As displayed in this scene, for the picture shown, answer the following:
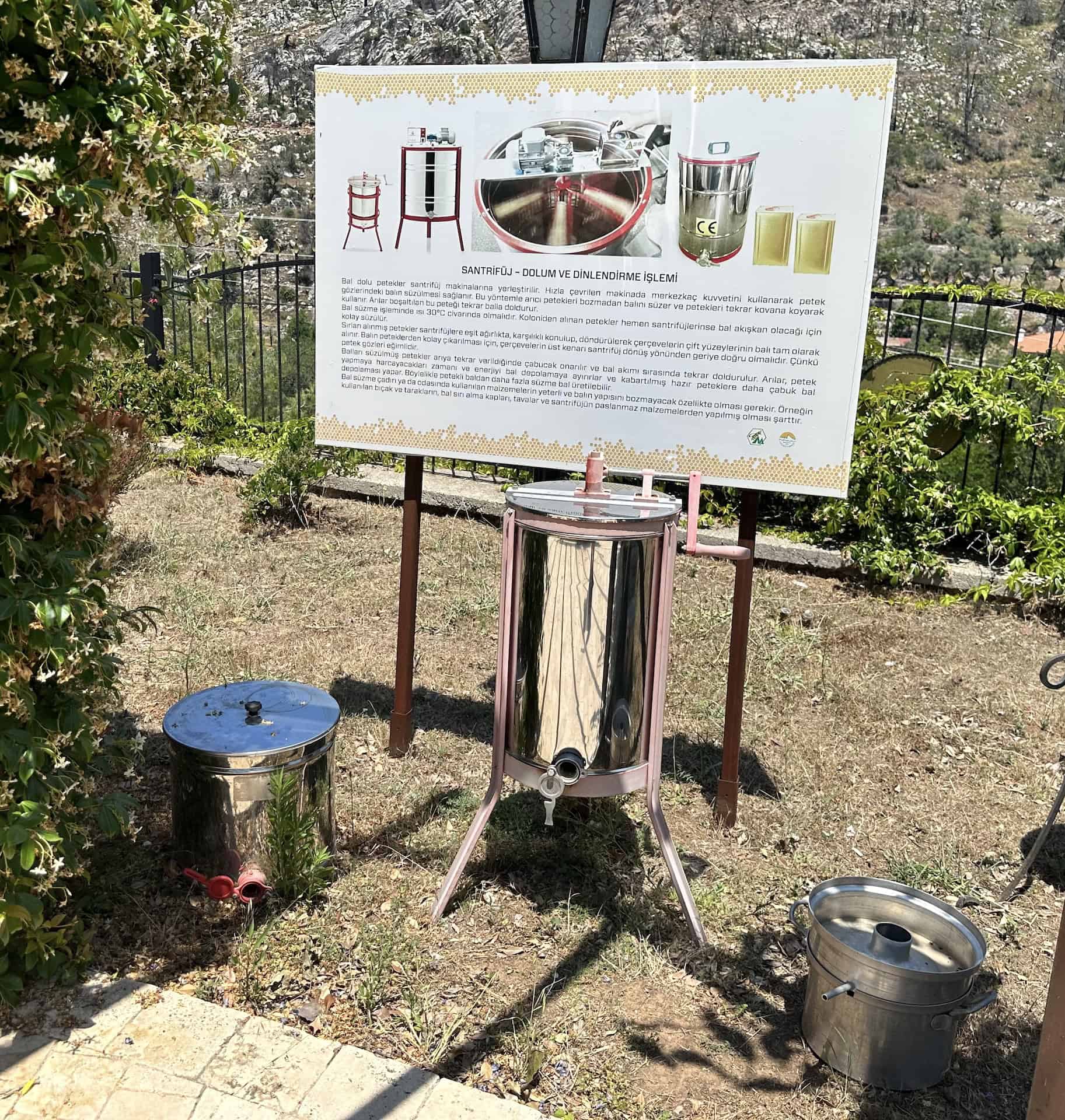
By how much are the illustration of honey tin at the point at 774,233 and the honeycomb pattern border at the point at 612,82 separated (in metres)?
0.32

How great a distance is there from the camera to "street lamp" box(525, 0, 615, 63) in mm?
3738

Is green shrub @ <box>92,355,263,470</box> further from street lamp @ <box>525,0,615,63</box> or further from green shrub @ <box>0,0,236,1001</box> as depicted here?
green shrub @ <box>0,0,236,1001</box>

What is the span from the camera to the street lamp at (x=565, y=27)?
147 inches

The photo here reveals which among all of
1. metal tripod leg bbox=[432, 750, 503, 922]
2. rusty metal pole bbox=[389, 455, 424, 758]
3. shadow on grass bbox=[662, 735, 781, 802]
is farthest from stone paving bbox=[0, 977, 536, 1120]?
shadow on grass bbox=[662, 735, 781, 802]

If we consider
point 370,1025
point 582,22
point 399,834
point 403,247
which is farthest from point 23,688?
point 582,22

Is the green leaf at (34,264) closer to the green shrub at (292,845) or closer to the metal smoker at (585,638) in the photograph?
the metal smoker at (585,638)

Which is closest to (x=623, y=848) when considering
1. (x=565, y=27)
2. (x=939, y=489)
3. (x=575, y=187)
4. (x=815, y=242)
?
(x=815, y=242)

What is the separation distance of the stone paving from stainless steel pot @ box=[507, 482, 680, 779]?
898 millimetres

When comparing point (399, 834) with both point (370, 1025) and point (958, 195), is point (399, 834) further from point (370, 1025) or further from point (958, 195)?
point (958, 195)

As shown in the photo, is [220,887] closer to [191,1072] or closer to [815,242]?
[191,1072]

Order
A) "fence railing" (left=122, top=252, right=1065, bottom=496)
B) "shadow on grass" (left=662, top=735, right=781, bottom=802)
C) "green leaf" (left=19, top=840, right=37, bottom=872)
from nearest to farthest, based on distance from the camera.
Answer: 1. "green leaf" (left=19, top=840, right=37, bottom=872)
2. "shadow on grass" (left=662, top=735, right=781, bottom=802)
3. "fence railing" (left=122, top=252, right=1065, bottom=496)

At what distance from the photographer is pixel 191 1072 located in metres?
2.35

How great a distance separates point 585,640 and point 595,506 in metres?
0.37

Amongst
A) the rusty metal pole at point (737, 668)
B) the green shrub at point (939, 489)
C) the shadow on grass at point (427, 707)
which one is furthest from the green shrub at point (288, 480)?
the rusty metal pole at point (737, 668)
